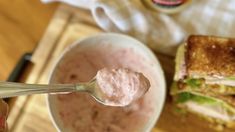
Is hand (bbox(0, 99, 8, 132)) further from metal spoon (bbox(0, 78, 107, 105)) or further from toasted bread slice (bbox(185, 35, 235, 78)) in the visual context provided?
toasted bread slice (bbox(185, 35, 235, 78))

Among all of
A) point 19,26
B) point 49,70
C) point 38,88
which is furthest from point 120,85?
point 19,26

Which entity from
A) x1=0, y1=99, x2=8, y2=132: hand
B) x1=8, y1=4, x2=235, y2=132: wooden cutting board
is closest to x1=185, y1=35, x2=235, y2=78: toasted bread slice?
x1=8, y1=4, x2=235, y2=132: wooden cutting board

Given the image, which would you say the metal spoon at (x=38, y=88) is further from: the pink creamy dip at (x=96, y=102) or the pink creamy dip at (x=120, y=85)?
the pink creamy dip at (x=96, y=102)

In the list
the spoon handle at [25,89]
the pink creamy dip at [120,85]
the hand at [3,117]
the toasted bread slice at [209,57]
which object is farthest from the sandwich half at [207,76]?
the hand at [3,117]

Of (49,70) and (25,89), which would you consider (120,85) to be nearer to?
(25,89)

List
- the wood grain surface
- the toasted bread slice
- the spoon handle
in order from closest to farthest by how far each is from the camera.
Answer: the spoon handle → the toasted bread slice → the wood grain surface

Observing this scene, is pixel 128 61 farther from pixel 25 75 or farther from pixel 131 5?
pixel 25 75
